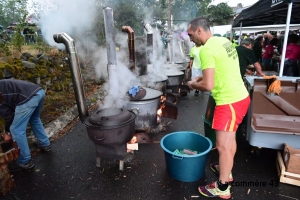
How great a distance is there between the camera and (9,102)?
10.8ft

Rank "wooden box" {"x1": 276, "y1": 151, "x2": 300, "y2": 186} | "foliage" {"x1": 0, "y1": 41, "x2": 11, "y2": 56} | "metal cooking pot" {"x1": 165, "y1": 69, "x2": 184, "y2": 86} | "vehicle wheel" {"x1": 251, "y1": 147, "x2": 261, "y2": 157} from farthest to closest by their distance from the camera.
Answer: "metal cooking pot" {"x1": 165, "y1": 69, "x2": 184, "y2": 86} → "foliage" {"x1": 0, "y1": 41, "x2": 11, "y2": 56} → "vehicle wheel" {"x1": 251, "y1": 147, "x2": 261, "y2": 157} → "wooden box" {"x1": 276, "y1": 151, "x2": 300, "y2": 186}

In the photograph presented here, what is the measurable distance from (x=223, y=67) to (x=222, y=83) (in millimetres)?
198

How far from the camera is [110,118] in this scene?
125 inches

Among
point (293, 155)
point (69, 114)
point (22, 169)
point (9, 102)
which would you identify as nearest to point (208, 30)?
point (293, 155)

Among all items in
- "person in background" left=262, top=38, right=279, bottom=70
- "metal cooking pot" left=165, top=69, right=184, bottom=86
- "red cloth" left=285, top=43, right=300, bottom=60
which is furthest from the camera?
"person in background" left=262, top=38, right=279, bottom=70

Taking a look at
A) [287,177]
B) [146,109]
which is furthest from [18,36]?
[287,177]

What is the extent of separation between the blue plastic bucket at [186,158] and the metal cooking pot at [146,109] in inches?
42.7

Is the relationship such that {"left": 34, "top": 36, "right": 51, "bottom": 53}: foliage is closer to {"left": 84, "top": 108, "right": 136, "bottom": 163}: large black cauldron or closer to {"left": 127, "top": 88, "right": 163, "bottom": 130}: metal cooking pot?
{"left": 127, "top": 88, "right": 163, "bottom": 130}: metal cooking pot

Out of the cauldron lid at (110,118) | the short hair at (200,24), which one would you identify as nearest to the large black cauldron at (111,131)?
the cauldron lid at (110,118)

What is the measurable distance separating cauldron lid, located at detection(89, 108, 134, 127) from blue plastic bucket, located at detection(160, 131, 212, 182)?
0.72 metres

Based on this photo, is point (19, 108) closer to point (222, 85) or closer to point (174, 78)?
point (222, 85)

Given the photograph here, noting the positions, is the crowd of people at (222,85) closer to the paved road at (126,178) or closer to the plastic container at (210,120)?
the paved road at (126,178)

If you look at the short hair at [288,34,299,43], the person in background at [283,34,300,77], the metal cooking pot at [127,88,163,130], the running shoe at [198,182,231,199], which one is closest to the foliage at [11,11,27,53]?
the metal cooking pot at [127,88,163,130]

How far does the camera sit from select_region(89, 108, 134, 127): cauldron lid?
10.2ft
